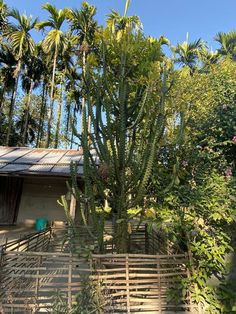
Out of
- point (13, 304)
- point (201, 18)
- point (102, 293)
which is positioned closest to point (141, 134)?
point (102, 293)

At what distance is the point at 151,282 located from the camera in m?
4.22

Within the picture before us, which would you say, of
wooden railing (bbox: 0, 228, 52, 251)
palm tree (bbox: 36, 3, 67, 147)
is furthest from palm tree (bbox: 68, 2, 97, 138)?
wooden railing (bbox: 0, 228, 52, 251)

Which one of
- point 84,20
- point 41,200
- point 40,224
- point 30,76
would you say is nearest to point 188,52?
point 84,20

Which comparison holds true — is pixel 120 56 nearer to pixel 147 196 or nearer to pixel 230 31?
pixel 147 196

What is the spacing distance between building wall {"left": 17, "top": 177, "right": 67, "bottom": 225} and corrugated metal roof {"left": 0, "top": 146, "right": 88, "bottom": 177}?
867mm

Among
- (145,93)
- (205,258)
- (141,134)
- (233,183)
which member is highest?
(145,93)

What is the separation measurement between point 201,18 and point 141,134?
22.7ft

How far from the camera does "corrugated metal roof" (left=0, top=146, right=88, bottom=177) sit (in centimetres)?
1014

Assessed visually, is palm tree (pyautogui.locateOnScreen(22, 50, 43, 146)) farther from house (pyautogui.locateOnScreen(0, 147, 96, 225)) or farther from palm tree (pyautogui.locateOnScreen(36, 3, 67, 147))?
house (pyautogui.locateOnScreen(0, 147, 96, 225))

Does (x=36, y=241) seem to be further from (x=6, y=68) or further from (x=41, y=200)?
(x=6, y=68)

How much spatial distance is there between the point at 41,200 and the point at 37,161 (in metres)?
1.67

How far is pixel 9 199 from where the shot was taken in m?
11.9

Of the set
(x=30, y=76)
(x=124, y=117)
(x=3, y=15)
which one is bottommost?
(x=124, y=117)

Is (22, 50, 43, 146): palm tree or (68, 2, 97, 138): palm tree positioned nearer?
(68, 2, 97, 138): palm tree
